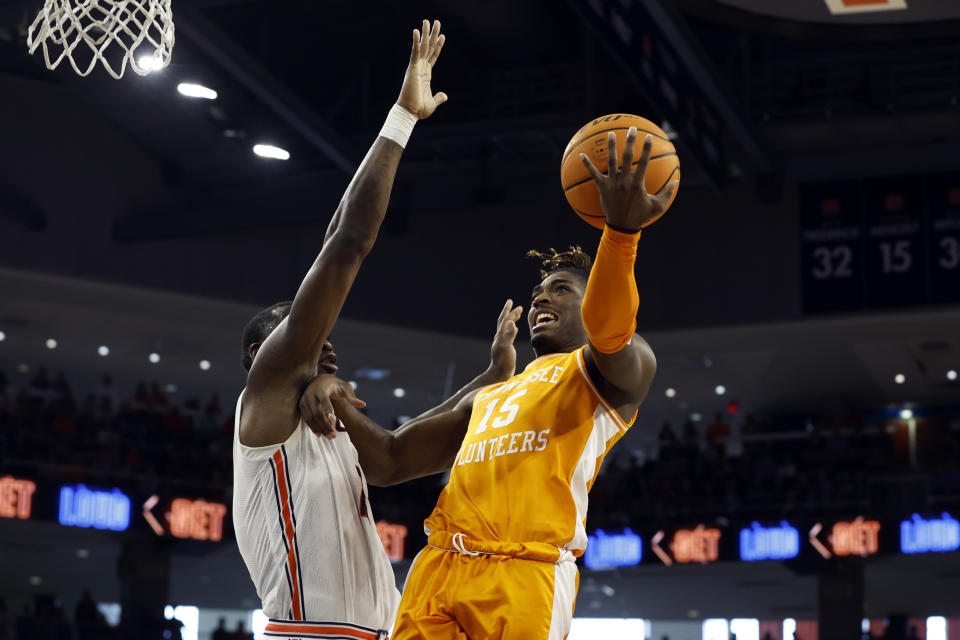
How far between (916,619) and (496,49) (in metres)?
16.6

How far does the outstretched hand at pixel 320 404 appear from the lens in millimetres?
3826

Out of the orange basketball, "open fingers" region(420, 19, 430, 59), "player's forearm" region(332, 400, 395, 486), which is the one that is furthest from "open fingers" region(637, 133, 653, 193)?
"player's forearm" region(332, 400, 395, 486)

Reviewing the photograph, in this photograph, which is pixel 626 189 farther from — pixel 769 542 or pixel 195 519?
pixel 769 542

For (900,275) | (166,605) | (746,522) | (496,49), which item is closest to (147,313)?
(166,605)

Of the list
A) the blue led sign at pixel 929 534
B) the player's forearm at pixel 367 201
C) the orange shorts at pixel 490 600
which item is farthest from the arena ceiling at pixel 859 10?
the blue led sign at pixel 929 534

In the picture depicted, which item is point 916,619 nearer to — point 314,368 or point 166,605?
point 166,605

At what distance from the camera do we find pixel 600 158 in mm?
4031

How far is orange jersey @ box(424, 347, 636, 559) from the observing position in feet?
12.6

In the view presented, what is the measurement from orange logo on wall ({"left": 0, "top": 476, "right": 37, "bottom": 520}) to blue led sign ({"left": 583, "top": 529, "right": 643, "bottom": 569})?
341 inches

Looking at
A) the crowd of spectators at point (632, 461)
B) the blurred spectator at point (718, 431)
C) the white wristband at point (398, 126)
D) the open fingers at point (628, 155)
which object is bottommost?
the open fingers at point (628, 155)

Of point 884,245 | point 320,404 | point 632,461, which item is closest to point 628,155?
point 320,404

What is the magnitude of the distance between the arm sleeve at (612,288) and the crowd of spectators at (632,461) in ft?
51.5

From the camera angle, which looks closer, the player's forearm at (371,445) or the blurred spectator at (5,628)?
the player's forearm at (371,445)

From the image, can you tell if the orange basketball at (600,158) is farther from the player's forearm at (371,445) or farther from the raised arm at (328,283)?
the player's forearm at (371,445)
